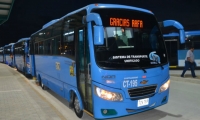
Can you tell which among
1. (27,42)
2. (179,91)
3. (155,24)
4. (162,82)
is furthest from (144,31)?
(27,42)

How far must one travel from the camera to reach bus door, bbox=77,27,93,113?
5.05m

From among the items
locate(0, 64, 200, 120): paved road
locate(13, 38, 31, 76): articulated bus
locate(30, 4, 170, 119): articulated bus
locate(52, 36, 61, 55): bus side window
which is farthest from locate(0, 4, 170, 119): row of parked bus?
locate(13, 38, 31, 76): articulated bus

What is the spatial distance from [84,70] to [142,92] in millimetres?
1523

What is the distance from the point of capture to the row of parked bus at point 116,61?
182 inches

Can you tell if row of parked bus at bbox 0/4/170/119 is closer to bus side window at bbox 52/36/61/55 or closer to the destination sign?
the destination sign

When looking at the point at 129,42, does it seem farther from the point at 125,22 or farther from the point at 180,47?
the point at 180,47

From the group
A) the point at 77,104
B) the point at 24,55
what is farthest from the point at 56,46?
the point at 24,55

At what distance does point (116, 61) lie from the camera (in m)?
4.72

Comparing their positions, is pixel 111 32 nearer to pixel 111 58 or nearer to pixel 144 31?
pixel 111 58

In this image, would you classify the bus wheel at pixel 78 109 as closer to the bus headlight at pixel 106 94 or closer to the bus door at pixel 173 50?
the bus headlight at pixel 106 94

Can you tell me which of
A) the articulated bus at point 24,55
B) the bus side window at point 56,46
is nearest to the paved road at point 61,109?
the bus side window at point 56,46

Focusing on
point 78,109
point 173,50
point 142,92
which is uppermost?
point 173,50

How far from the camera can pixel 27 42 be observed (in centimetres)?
1680

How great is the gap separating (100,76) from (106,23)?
1.25 m
